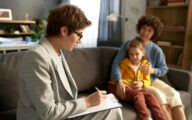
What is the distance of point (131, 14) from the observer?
4.27m

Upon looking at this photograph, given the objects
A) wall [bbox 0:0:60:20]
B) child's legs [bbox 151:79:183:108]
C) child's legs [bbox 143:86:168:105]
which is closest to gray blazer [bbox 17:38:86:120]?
child's legs [bbox 143:86:168:105]

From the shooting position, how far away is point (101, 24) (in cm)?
433

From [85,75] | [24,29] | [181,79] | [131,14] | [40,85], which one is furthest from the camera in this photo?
[131,14]

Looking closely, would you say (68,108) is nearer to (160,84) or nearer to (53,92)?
(53,92)

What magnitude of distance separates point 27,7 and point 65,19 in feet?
11.6

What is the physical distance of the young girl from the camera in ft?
4.94

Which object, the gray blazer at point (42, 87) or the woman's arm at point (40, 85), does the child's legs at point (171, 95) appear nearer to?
the gray blazer at point (42, 87)

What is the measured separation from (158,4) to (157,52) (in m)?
1.91

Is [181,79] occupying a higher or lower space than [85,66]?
lower

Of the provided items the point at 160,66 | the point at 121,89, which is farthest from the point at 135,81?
the point at 160,66

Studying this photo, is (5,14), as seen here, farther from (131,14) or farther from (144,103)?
(144,103)

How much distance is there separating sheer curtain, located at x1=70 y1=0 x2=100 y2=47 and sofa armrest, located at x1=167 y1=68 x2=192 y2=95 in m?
2.59

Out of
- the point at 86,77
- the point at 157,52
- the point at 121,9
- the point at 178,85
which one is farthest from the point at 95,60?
the point at 121,9

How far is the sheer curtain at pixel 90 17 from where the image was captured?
13.7 ft
